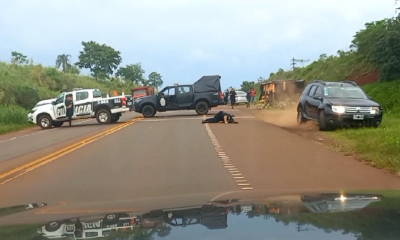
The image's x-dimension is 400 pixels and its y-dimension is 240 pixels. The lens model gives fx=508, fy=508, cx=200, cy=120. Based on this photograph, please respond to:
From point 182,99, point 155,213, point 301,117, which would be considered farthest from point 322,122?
point 182,99

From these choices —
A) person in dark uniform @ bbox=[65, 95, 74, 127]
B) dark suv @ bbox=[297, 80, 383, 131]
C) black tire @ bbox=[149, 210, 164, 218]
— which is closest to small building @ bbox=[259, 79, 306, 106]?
person in dark uniform @ bbox=[65, 95, 74, 127]

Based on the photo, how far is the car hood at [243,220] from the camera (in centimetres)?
301

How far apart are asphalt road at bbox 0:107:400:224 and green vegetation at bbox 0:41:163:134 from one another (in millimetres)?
14502

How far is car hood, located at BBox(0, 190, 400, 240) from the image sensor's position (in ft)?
9.86

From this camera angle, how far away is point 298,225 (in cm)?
319

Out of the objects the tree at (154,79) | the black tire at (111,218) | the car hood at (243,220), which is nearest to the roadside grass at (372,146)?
the car hood at (243,220)

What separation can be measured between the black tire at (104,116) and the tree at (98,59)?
58455 mm

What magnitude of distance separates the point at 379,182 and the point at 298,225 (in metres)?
5.56

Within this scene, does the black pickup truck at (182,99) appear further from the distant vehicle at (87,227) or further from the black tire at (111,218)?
the distant vehicle at (87,227)

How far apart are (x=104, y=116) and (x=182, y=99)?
617 centimetres

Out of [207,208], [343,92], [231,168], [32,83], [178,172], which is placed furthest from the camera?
[32,83]

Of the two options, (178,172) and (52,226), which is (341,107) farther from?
(52,226)

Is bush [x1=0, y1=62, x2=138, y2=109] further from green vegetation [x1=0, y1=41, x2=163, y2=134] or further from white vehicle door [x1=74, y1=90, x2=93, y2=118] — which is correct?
white vehicle door [x1=74, y1=90, x2=93, y2=118]

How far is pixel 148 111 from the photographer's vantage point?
3077 centimetres
